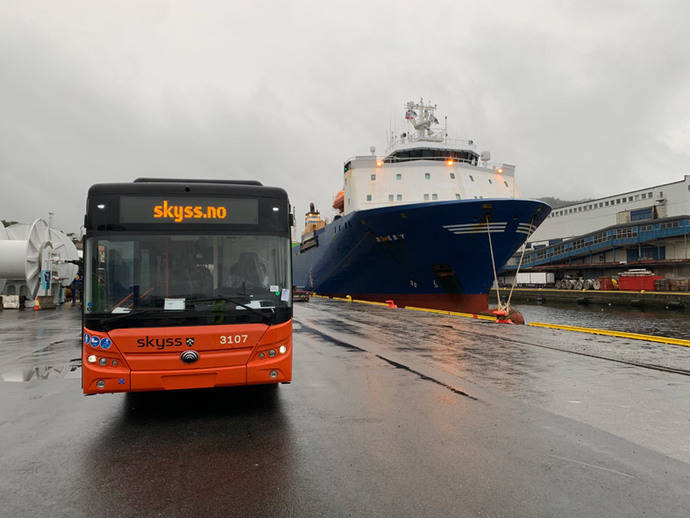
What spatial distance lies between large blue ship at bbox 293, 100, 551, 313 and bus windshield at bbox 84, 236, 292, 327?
16.4 meters

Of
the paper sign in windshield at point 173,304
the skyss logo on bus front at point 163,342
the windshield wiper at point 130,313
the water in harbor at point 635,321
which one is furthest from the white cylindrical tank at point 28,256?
the water in harbor at point 635,321

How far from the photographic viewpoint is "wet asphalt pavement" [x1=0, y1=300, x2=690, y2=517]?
11.6 feet

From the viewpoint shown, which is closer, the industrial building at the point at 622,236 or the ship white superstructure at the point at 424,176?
the ship white superstructure at the point at 424,176

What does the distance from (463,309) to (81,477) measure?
70.1ft

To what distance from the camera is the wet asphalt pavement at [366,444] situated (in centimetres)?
353

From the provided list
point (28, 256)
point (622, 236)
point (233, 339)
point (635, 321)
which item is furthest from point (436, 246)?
point (622, 236)

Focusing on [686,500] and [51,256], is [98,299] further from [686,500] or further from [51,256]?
[51,256]

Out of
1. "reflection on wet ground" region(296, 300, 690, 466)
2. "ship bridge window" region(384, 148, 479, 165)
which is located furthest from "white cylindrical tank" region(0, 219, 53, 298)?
"ship bridge window" region(384, 148, 479, 165)

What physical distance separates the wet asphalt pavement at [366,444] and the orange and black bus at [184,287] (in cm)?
72

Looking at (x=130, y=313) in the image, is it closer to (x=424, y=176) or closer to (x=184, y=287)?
(x=184, y=287)

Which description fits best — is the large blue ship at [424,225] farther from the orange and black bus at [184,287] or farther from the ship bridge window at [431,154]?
the orange and black bus at [184,287]

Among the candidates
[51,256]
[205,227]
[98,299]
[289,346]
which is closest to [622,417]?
[289,346]

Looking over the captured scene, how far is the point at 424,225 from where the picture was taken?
22062mm

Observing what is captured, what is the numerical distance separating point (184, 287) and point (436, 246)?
18044 millimetres
